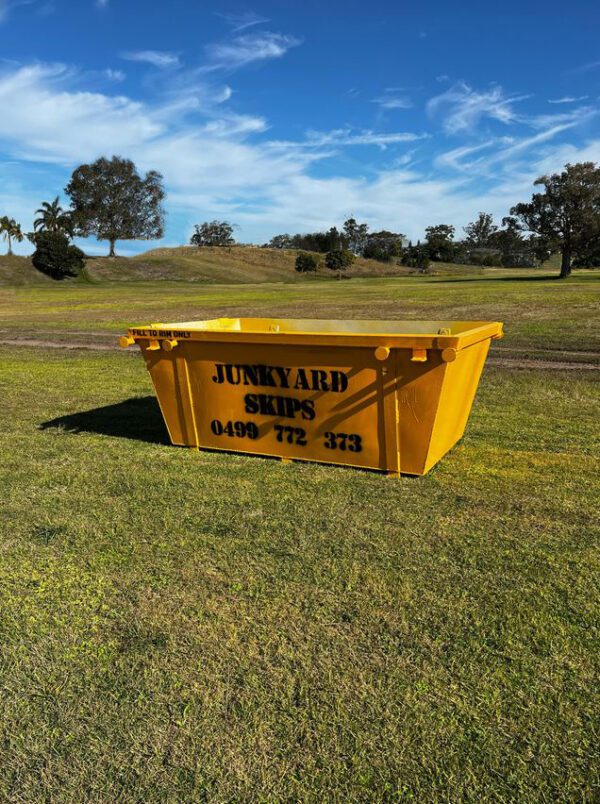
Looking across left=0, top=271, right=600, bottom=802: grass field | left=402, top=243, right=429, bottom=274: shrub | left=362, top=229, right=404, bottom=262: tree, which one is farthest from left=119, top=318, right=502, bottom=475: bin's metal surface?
left=362, top=229, right=404, bottom=262: tree

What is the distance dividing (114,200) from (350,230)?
2045 inches

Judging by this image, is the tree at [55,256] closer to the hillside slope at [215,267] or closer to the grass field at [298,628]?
the hillside slope at [215,267]

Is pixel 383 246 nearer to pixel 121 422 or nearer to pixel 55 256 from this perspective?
pixel 55 256

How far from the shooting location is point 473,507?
4055 mm

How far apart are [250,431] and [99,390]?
13.8 ft

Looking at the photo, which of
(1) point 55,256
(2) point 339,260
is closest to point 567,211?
(2) point 339,260

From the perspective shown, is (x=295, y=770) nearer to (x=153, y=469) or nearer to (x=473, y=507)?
(x=473, y=507)

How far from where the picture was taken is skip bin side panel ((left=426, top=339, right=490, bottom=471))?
4.39m

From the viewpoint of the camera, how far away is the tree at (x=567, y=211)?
185 ft

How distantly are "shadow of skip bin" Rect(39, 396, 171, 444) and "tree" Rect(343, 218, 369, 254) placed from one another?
11437 centimetres

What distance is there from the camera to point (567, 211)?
189 feet

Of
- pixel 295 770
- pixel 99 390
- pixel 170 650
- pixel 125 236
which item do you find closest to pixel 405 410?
pixel 170 650

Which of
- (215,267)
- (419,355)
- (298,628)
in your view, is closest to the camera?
(298,628)

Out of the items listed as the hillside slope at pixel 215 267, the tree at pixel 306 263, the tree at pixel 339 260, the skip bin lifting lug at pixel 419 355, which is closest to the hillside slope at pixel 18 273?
the hillside slope at pixel 215 267
